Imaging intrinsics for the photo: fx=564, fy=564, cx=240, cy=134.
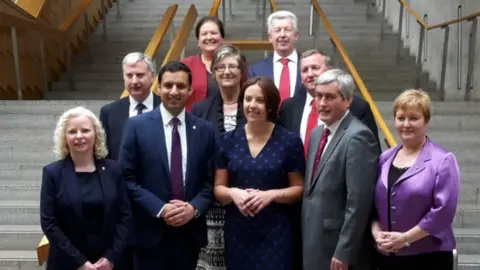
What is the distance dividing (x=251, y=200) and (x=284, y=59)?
123 cm

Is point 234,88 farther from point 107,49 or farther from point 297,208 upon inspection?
point 107,49

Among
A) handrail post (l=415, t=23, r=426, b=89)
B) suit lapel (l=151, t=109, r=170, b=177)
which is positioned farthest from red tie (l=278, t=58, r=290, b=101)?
handrail post (l=415, t=23, r=426, b=89)

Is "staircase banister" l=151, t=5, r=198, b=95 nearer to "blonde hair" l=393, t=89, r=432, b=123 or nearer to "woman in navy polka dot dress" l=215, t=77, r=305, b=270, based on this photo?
→ "woman in navy polka dot dress" l=215, t=77, r=305, b=270

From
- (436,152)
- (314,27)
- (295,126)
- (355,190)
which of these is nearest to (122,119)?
(295,126)

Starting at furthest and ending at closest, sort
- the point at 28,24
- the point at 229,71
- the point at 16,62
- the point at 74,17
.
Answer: the point at 74,17 → the point at 28,24 → the point at 16,62 → the point at 229,71

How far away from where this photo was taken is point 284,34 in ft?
11.4

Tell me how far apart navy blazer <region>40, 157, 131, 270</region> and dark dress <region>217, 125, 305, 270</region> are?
1.77ft

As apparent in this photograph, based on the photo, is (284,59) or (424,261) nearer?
(424,261)

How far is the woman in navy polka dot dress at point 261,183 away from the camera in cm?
269

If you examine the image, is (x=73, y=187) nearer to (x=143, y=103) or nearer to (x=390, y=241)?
(x=143, y=103)

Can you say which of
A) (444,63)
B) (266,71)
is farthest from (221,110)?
(444,63)

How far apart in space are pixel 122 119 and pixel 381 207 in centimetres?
150

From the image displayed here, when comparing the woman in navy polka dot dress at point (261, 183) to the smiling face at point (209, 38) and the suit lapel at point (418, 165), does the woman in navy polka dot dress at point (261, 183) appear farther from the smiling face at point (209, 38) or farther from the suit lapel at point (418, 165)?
the smiling face at point (209, 38)

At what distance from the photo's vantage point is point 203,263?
118 inches
